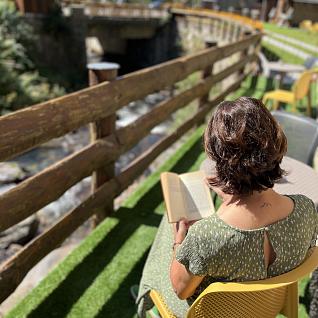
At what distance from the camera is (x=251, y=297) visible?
1462 millimetres

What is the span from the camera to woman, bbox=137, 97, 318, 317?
1.40 m

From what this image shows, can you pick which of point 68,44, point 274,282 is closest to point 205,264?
point 274,282

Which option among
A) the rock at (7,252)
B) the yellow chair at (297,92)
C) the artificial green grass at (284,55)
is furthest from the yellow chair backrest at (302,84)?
the artificial green grass at (284,55)

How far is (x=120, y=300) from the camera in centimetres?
284

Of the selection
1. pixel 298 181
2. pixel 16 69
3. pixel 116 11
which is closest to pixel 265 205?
pixel 298 181

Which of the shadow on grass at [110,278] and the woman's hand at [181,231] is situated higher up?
the woman's hand at [181,231]

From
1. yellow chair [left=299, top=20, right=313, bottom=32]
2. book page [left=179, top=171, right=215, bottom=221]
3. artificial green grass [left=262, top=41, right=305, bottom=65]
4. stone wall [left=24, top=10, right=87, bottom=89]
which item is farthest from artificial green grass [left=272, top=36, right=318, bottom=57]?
book page [left=179, top=171, right=215, bottom=221]

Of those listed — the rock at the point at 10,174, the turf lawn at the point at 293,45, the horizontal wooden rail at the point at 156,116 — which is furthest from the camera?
the turf lawn at the point at 293,45

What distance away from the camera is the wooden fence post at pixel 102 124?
3.22m

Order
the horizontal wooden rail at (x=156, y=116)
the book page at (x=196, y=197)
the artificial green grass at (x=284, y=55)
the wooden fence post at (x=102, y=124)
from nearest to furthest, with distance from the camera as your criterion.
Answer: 1. the book page at (x=196, y=197)
2. the wooden fence post at (x=102, y=124)
3. the horizontal wooden rail at (x=156, y=116)
4. the artificial green grass at (x=284, y=55)

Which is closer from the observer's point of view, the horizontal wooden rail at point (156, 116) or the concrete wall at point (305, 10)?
the horizontal wooden rail at point (156, 116)

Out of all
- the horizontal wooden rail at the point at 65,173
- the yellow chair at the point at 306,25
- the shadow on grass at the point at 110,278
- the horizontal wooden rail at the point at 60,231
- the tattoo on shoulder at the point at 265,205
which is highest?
the tattoo on shoulder at the point at 265,205

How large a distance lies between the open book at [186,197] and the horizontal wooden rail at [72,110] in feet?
2.83

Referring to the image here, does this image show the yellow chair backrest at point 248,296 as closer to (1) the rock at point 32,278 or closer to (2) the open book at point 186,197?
(2) the open book at point 186,197
